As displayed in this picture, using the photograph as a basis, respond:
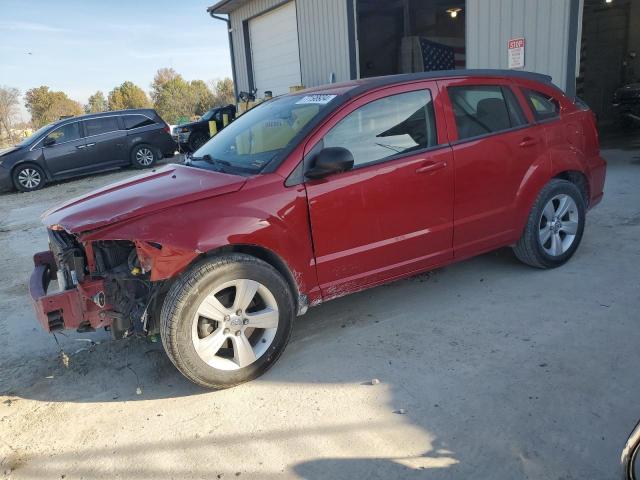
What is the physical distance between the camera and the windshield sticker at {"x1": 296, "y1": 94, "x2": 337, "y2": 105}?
3.57 m

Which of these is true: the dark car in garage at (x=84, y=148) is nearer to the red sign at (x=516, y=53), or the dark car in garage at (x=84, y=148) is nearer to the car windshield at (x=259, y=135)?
the red sign at (x=516, y=53)

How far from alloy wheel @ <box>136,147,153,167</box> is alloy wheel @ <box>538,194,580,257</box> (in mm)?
11835

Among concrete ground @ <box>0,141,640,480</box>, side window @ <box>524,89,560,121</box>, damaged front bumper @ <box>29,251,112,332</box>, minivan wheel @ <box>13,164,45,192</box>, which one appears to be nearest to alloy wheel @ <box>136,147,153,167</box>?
minivan wheel @ <box>13,164,45,192</box>

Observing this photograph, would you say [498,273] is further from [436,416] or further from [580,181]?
[436,416]

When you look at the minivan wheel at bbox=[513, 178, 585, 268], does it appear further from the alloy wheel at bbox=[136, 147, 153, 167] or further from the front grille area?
the alloy wheel at bbox=[136, 147, 153, 167]

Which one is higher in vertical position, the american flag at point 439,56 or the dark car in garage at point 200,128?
the american flag at point 439,56

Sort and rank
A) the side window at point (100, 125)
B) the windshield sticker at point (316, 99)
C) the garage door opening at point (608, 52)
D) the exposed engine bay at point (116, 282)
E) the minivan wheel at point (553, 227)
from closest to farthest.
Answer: the exposed engine bay at point (116, 282) → the windshield sticker at point (316, 99) → the minivan wheel at point (553, 227) → the side window at point (100, 125) → the garage door opening at point (608, 52)

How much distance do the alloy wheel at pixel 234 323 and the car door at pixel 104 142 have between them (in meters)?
11.5

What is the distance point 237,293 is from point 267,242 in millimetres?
354

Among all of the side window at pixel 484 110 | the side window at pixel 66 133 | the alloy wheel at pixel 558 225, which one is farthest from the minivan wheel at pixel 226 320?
the side window at pixel 66 133

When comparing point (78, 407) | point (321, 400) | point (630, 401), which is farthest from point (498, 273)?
point (78, 407)

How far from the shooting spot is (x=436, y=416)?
2691 millimetres

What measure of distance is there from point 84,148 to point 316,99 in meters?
11.0

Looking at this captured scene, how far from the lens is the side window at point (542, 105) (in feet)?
14.0
